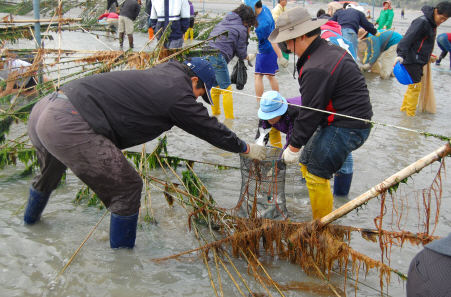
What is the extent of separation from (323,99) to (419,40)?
4.85m

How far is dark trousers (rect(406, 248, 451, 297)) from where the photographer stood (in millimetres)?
1819

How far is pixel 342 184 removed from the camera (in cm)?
456

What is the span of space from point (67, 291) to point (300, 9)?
2982 mm

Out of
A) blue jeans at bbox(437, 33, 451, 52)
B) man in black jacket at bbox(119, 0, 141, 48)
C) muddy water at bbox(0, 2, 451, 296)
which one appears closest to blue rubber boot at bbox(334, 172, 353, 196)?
muddy water at bbox(0, 2, 451, 296)

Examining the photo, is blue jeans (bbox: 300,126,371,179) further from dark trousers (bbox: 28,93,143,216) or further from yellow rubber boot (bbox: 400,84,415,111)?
yellow rubber boot (bbox: 400,84,415,111)

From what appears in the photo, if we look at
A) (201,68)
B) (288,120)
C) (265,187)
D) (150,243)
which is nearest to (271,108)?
(288,120)

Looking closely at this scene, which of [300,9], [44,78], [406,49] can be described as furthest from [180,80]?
[406,49]

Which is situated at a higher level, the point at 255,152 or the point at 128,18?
the point at 128,18

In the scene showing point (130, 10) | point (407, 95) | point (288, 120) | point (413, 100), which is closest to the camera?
point (288, 120)

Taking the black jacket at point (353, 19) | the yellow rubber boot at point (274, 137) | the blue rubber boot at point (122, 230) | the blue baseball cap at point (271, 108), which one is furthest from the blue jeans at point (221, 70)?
the black jacket at point (353, 19)

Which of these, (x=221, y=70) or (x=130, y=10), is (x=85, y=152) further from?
(x=130, y=10)

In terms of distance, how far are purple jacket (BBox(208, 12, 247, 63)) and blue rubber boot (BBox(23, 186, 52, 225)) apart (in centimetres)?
390

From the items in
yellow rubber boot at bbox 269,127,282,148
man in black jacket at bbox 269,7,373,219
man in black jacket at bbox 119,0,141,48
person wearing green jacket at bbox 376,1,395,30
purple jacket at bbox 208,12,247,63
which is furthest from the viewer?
person wearing green jacket at bbox 376,1,395,30

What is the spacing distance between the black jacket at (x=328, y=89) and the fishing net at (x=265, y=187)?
1.34ft
